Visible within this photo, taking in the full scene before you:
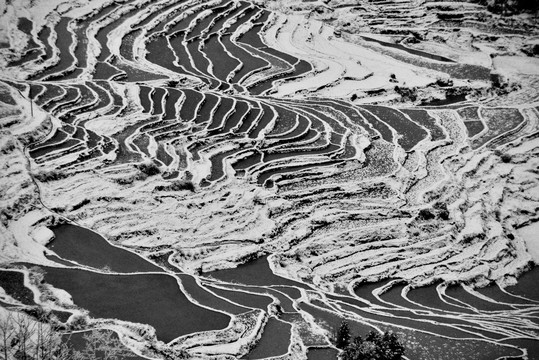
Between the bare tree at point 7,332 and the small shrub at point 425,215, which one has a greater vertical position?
the bare tree at point 7,332

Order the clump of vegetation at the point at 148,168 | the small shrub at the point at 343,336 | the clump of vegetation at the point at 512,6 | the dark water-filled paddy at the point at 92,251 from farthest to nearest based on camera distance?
the clump of vegetation at the point at 512,6 → the clump of vegetation at the point at 148,168 → the dark water-filled paddy at the point at 92,251 → the small shrub at the point at 343,336

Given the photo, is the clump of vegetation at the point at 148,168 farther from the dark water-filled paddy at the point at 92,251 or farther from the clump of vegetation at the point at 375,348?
the clump of vegetation at the point at 375,348

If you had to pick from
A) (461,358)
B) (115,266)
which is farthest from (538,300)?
(115,266)

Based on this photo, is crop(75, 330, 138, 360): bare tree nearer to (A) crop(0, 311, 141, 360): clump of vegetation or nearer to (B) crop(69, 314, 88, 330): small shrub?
(A) crop(0, 311, 141, 360): clump of vegetation

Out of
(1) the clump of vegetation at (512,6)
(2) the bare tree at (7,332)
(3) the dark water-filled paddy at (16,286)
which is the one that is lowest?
(3) the dark water-filled paddy at (16,286)

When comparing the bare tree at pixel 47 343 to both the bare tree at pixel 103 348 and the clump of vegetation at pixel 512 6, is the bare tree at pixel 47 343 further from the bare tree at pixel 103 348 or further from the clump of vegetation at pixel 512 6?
the clump of vegetation at pixel 512 6

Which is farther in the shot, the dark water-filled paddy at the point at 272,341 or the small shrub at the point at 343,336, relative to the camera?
the small shrub at the point at 343,336

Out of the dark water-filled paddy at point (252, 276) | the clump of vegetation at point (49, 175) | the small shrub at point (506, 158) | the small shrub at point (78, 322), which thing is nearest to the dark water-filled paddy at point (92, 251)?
the dark water-filled paddy at point (252, 276)

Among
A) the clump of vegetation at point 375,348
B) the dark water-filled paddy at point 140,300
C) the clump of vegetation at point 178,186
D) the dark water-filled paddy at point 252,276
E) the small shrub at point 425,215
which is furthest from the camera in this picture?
the small shrub at point 425,215
